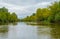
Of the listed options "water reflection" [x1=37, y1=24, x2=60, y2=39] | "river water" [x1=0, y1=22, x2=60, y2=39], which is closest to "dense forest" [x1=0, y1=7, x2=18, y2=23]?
"river water" [x1=0, y1=22, x2=60, y2=39]

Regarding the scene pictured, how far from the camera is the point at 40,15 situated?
10431 cm

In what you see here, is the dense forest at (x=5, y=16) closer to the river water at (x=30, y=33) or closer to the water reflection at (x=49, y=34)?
the river water at (x=30, y=33)

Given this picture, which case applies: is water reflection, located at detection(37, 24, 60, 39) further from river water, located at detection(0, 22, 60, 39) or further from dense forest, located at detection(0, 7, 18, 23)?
dense forest, located at detection(0, 7, 18, 23)

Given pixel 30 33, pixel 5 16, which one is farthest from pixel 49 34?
pixel 5 16

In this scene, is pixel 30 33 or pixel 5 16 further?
pixel 5 16

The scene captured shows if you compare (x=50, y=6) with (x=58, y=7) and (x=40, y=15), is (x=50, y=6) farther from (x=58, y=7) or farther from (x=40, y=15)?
(x=40, y=15)

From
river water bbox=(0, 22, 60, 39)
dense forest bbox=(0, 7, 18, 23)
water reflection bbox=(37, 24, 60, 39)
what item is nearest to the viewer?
water reflection bbox=(37, 24, 60, 39)

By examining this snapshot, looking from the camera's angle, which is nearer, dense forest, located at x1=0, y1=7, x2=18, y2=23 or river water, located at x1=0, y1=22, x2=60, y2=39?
river water, located at x1=0, y1=22, x2=60, y2=39

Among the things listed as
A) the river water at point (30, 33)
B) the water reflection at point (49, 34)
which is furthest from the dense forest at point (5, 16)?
the water reflection at point (49, 34)

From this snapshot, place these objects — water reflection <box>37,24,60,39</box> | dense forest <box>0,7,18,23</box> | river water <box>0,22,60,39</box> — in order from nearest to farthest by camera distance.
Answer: water reflection <box>37,24,60,39</box>
river water <box>0,22,60,39</box>
dense forest <box>0,7,18,23</box>

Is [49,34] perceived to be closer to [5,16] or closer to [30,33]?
[30,33]

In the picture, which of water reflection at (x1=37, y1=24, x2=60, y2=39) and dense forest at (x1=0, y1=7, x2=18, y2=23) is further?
dense forest at (x1=0, y1=7, x2=18, y2=23)

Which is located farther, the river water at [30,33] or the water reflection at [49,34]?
the river water at [30,33]

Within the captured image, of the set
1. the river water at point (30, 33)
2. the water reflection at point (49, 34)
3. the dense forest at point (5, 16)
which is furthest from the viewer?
the dense forest at point (5, 16)
